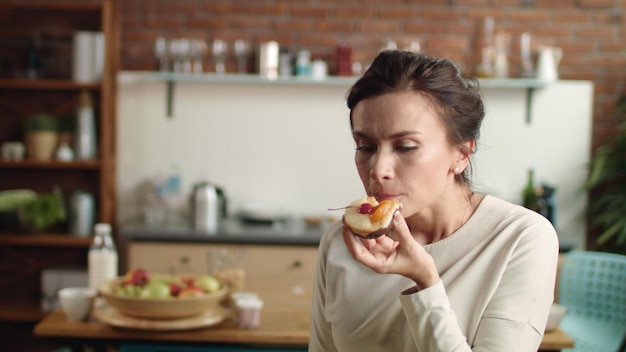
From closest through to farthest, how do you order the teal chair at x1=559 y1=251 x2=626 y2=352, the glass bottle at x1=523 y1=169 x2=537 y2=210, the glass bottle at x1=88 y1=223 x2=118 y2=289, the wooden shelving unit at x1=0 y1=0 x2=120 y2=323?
the glass bottle at x1=88 y1=223 x2=118 y2=289
the teal chair at x1=559 y1=251 x2=626 y2=352
the glass bottle at x1=523 y1=169 x2=537 y2=210
the wooden shelving unit at x1=0 y1=0 x2=120 y2=323

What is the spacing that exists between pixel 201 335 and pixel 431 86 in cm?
115

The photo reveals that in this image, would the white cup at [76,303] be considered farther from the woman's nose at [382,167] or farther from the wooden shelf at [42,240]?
the wooden shelf at [42,240]

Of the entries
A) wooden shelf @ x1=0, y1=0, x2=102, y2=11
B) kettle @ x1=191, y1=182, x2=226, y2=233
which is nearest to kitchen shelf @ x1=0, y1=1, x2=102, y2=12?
wooden shelf @ x1=0, y1=0, x2=102, y2=11

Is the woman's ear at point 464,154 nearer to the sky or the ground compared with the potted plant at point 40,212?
nearer to the sky

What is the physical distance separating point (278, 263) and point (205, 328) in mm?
1641

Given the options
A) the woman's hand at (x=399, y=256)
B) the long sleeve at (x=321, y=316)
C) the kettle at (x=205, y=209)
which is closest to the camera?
the woman's hand at (x=399, y=256)

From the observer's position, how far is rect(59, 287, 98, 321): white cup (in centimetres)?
223

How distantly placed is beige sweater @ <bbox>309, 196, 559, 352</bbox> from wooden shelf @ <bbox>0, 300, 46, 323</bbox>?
9.87ft

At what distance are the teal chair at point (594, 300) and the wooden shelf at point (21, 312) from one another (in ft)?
9.35

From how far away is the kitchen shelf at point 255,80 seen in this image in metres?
4.14

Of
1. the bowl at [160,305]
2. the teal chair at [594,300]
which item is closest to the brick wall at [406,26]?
the teal chair at [594,300]

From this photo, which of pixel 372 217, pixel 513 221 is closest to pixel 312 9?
pixel 513 221

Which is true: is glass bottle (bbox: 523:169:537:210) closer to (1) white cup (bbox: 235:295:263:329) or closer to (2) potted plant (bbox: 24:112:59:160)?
(1) white cup (bbox: 235:295:263:329)

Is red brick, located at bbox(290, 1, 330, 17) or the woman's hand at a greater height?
red brick, located at bbox(290, 1, 330, 17)
